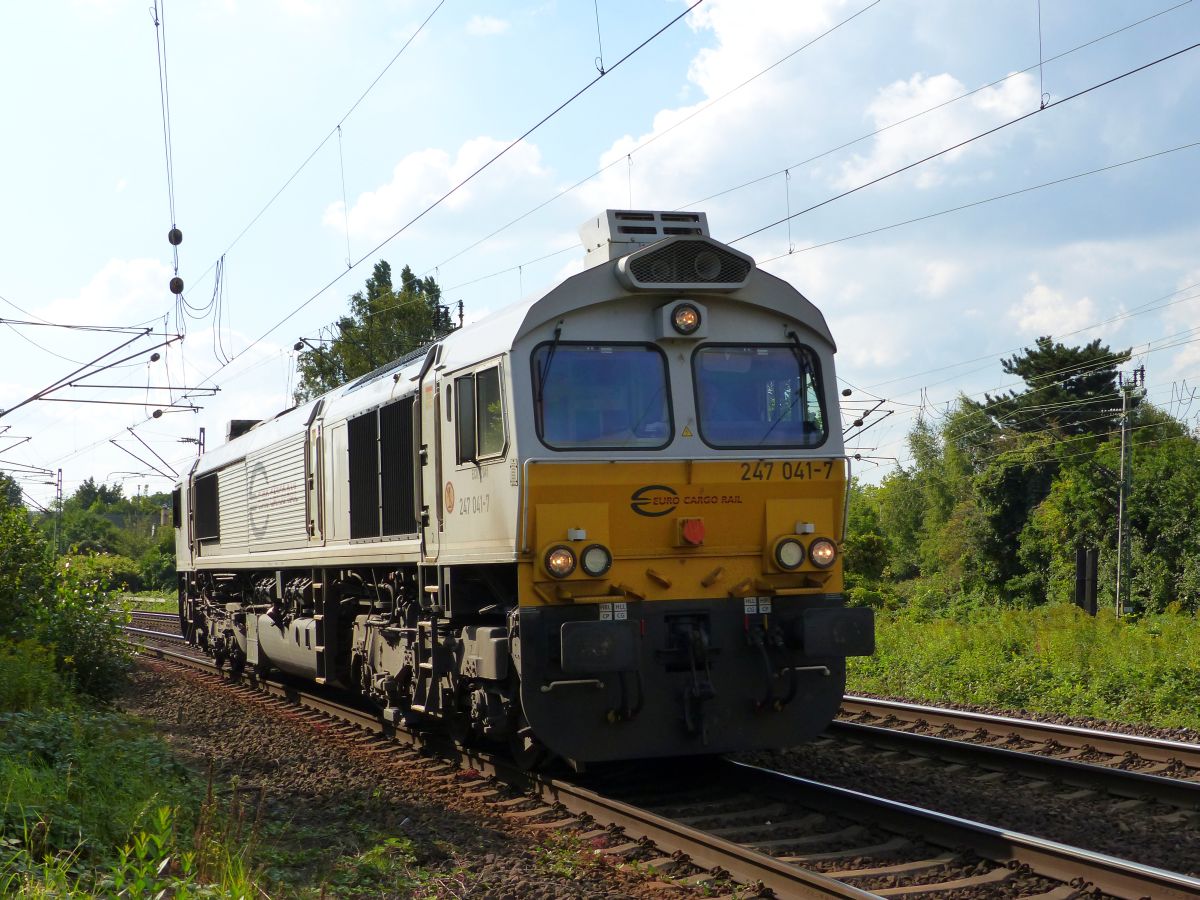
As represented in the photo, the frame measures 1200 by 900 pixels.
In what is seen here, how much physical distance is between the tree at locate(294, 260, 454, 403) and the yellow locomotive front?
134 feet

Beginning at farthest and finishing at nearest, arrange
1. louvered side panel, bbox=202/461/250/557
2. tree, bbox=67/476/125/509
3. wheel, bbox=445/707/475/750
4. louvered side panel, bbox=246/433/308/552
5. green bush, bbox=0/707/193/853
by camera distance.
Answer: tree, bbox=67/476/125/509, louvered side panel, bbox=202/461/250/557, louvered side panel, bbox=246/433/308/552, wheel, bbox=445/707/475/750, green bush, bbox=0/707/193/853

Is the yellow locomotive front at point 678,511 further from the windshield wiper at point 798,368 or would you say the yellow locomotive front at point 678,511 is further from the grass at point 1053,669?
the grass at point 1053,669

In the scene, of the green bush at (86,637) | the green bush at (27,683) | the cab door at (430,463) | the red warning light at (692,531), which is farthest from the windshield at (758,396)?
the green bush at (86,637)

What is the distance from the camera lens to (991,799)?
8.33m

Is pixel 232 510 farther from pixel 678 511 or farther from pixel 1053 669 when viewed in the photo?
pixel 1053 669

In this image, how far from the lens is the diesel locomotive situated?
8281mm

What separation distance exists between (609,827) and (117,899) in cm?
346

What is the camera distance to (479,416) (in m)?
8.98

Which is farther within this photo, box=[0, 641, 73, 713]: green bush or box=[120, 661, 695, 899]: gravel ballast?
box=[0, 641, 73, 713]: green bush

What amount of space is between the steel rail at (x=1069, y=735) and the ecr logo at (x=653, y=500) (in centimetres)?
429

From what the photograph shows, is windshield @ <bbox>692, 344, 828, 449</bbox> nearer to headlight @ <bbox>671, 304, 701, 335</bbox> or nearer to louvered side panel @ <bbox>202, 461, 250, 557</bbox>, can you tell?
headlight @ <bbox>671, 304, 701, 335</bbox>

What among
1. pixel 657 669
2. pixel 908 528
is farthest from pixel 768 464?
pixel 908 528

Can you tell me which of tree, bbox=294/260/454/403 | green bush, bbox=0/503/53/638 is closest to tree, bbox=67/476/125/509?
tree, bbox=294/260/454/403

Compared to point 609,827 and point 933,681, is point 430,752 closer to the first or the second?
point 609,827
